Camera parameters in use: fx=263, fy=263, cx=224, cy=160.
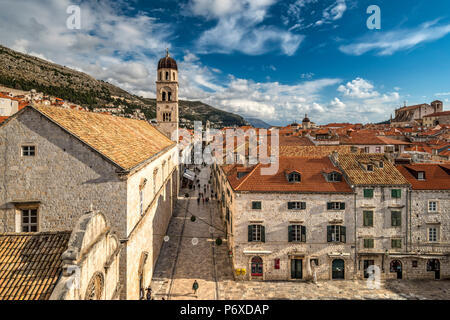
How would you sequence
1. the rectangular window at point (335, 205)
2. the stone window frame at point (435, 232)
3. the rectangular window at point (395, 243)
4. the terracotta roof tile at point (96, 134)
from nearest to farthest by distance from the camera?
the terracotta roof tile at point (96, 134)
the rectangular window at point (335, 205)
the rectangular window at point (395, 243)
the stone window frame at point (435, 232)

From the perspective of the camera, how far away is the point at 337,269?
25.7 metres

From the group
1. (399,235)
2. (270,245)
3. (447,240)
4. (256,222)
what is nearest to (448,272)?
(447,240)

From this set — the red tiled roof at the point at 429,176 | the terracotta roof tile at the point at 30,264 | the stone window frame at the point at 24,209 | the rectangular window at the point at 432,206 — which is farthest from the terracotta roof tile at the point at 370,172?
the stone window frame at the point at 24,209

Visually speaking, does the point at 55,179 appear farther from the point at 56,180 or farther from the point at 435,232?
the point at 435,232

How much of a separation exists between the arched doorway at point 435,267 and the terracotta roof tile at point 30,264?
3190 cm

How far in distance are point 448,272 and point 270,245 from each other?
18.2m

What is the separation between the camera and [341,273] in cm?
2575

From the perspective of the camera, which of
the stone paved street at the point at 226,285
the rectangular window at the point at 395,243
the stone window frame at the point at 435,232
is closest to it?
the stone paved street at the point at 226,285

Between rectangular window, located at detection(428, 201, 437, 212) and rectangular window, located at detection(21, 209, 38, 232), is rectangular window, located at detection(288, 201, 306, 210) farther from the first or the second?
rectangular window, located at detection(21, 209, 38, 232)

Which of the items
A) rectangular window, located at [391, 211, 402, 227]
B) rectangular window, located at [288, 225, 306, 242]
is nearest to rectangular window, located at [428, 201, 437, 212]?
rectangular window, located at [391, 211, 402, 227]

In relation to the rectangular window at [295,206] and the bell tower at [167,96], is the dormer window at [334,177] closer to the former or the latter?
the rectangular window at [295,206]

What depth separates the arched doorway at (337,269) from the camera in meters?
25.6

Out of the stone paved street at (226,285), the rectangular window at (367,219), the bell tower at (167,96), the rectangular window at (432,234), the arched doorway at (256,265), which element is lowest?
the stone paved street at (226,285)
